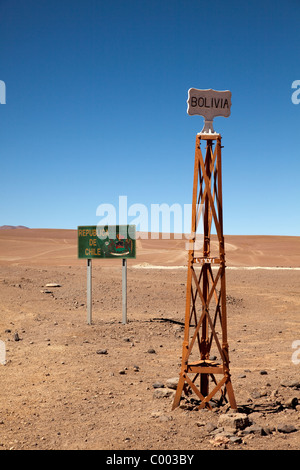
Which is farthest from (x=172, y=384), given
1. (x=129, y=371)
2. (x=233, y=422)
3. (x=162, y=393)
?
(x=233, y=422)

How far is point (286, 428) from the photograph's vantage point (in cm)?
700

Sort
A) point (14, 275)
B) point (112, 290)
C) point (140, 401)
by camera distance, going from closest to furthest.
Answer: point (140, 401) → point (112, 290) → point (14, 275)

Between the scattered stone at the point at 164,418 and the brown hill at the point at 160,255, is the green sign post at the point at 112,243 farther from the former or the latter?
the brown hill at the point at 160,255

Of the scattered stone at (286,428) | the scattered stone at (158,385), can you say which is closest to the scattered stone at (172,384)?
the scattered stone at (158,385)

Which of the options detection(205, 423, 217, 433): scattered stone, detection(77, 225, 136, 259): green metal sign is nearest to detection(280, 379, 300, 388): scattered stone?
detection(205, 423, 217, 433): scattered stone

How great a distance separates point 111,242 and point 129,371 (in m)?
6.47

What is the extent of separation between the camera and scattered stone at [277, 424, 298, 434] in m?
6.98

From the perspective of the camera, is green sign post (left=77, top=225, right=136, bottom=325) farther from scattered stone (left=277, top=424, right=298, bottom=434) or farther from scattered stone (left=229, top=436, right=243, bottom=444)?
scattered stone (left=229, top=436, right=243, bottom=444)

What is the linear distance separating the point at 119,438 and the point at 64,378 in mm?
3614

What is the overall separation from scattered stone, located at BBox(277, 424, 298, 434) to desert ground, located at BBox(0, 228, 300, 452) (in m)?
0.01

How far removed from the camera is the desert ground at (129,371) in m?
7.07

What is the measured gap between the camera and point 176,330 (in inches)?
621
